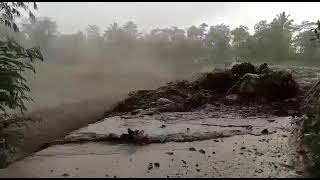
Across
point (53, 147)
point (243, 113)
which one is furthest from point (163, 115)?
point (53, 147)

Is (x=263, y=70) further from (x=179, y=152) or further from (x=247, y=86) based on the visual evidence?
(x=179, y=152)

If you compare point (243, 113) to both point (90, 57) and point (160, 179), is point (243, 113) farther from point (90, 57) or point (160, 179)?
point (90, 57)

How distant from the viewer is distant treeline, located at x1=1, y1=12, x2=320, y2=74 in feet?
114

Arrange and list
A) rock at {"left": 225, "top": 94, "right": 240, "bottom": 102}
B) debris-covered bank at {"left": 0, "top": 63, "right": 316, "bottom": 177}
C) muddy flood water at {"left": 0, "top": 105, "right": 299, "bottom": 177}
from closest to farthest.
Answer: muddy flood water at {"left": 0, "top": 105, "right": 299, "bottom": 177} < debris-covered bank at {"left": 0, "top": 63, "right": 316, "bottom": 177} < rock at {"left": 225, "top": 94, "right": 240, "bottom": 102}

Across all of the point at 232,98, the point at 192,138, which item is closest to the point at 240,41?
the point at 232,98

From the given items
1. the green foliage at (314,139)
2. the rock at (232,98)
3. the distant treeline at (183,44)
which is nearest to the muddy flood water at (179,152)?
the green foliage at (314,139)

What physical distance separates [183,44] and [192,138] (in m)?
33.5

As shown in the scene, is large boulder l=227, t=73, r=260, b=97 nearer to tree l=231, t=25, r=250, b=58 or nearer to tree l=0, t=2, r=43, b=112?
tree l=0, t=2, r=43, b=112

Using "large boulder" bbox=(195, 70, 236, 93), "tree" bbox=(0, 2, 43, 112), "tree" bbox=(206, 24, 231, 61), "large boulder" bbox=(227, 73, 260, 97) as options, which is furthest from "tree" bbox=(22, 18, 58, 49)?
"tree" bbox=(0, 2, 43, 112)

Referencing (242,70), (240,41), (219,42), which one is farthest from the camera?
(219,42)

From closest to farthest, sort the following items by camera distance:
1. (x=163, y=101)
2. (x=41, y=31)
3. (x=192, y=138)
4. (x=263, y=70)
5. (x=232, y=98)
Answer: (x=192, y=138), (x=163, y=101), (x=232, y=98), (x=263, y=70), (x=41, y=31)

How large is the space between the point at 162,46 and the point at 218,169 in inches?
1349

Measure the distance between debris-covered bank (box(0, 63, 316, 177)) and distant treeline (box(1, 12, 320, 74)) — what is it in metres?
15.5

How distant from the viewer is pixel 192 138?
9.61m
